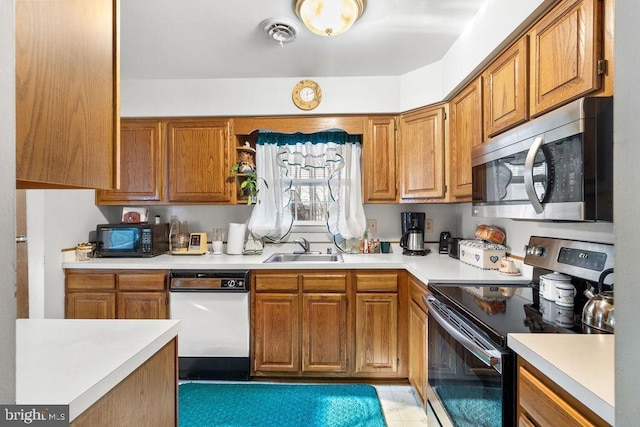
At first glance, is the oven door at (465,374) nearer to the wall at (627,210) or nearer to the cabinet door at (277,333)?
the wall at (627,210)

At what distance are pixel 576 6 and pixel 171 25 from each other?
6.48ft

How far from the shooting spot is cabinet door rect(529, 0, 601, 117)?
3.58 ft

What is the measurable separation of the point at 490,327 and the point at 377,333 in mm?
1282

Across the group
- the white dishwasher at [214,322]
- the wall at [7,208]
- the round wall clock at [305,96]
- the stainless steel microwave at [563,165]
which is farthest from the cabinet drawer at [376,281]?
the wall at [7,208]

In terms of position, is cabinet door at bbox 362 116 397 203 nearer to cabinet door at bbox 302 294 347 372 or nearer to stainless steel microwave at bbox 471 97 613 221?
cabinet door at bbox 302 294 347 372

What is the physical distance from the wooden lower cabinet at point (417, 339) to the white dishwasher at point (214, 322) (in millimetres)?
1141

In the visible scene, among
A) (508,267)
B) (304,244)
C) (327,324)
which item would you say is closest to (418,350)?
(327,324)

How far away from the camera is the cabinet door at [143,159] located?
2652mm

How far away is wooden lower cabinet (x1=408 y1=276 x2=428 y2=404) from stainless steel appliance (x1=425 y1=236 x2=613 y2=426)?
18 cm

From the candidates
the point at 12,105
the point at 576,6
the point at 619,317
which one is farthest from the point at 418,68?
the point at 12,105

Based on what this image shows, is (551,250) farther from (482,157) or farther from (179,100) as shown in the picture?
(179,100)

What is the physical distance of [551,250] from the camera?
152 cm

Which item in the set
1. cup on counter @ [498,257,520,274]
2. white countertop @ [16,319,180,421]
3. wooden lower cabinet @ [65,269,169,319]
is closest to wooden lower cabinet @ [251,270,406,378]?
cup on counter @ [498,257,520,274]

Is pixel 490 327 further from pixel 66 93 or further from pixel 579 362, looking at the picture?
pixel 66 93
